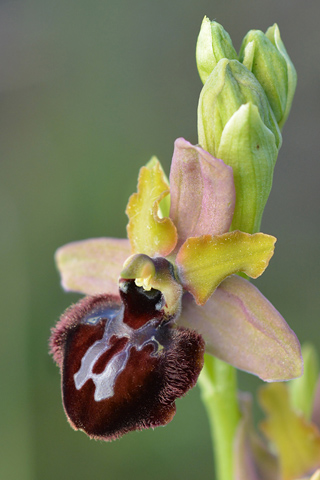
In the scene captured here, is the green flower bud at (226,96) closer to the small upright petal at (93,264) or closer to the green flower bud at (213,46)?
the green flower bud at (213,46)

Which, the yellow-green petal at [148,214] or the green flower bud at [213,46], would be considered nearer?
the green flower bud at [213,46]

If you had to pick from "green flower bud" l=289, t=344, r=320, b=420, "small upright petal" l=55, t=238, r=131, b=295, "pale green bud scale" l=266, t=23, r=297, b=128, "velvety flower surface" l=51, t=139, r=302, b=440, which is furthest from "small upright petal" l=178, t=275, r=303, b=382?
"green flower bud" l=289, t=344, r=320, b=420

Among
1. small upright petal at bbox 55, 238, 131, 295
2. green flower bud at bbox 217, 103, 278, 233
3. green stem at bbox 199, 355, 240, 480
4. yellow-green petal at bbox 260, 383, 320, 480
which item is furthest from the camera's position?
yellow-green petal at bbox 260, 383, 320, 480

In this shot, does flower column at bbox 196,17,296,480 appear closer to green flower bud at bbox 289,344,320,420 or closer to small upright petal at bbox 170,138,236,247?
small upright petal at bbox 170,138,236,247

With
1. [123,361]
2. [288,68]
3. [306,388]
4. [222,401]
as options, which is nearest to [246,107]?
[288,68]

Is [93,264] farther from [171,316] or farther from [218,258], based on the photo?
[218,258]

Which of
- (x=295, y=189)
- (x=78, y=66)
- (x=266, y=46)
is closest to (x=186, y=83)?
(x=78, y=66)

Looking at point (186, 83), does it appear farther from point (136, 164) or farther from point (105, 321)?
point (105, 321)

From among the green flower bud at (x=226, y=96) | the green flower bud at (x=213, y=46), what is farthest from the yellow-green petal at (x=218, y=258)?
the green flower bud at (x=213, y=46)
